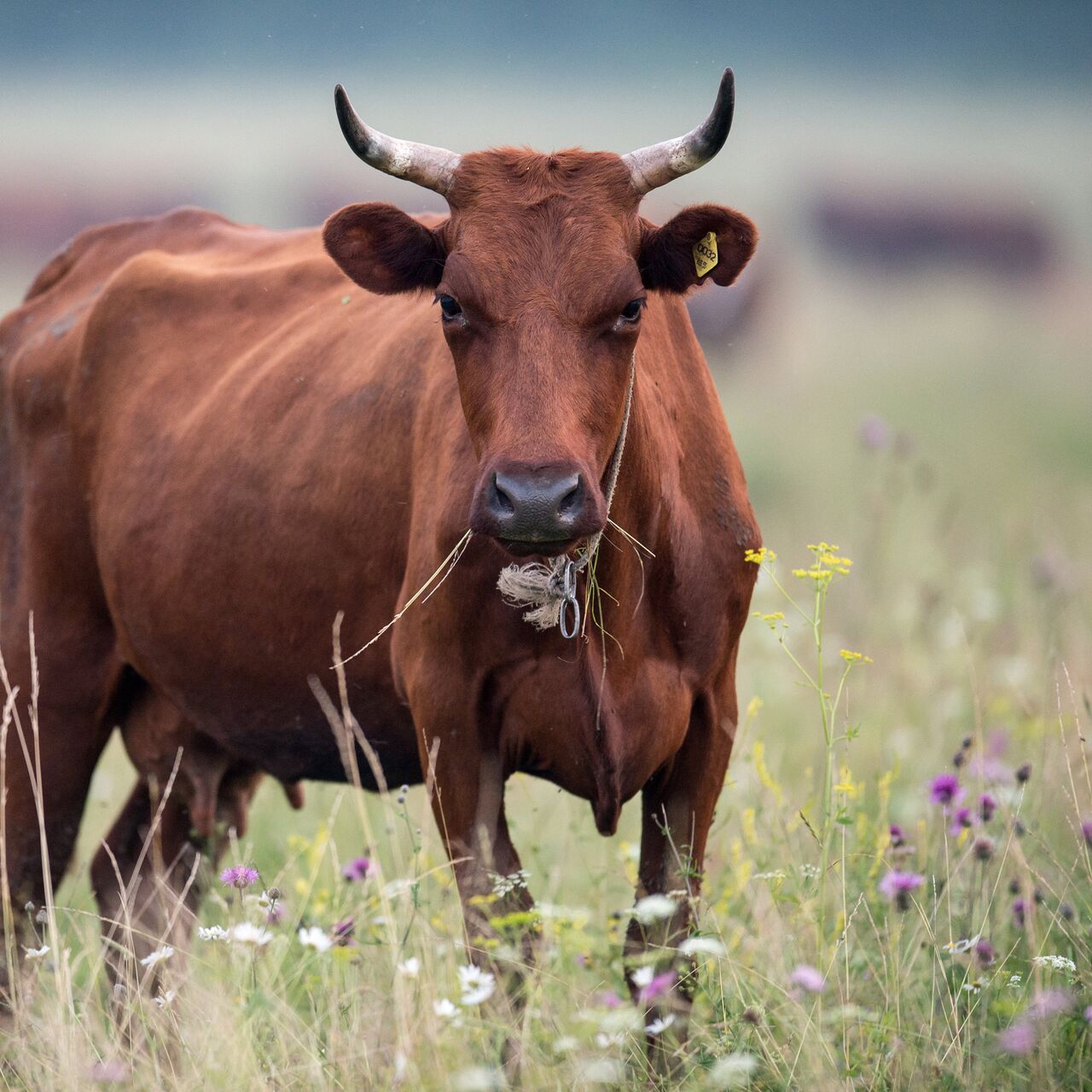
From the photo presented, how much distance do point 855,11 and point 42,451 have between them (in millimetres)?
86943

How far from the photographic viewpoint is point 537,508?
141 inches

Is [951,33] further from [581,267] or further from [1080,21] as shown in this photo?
[581,267]

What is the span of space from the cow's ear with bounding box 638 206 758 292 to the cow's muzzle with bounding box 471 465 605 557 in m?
0.81

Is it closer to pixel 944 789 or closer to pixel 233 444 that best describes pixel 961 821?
pixel 944 789

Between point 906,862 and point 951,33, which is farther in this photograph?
point 951,33

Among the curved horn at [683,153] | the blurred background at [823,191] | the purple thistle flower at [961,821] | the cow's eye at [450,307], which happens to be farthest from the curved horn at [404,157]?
the purple thistle flower at [961,821]

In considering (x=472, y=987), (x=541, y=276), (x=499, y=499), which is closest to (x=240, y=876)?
(x=472, y=987)

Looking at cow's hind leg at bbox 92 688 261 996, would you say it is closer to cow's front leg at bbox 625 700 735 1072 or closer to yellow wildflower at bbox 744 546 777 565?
cow's front leg at bbox 625 700 735 1072

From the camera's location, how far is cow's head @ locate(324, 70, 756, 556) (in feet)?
12.0

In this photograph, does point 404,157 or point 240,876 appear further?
point 404,157

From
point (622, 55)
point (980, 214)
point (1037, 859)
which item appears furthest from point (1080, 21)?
point (1037, 859)

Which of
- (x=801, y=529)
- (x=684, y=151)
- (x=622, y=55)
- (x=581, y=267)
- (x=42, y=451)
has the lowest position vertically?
(x=801, y=529)

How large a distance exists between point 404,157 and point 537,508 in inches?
44.7

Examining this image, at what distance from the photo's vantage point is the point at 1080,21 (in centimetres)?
7538
